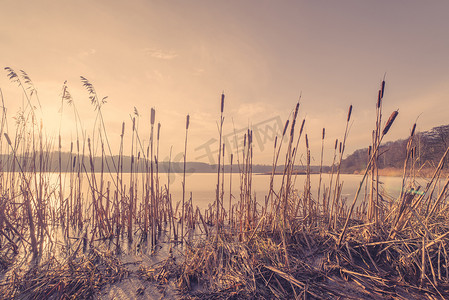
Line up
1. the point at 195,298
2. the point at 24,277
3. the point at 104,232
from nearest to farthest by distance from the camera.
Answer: the point at 195,298
the point at 24,277
the point at 104,232

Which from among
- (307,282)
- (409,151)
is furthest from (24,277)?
(409,151)

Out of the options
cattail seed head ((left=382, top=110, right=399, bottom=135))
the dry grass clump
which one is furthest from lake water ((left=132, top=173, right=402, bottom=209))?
the dry grass clump

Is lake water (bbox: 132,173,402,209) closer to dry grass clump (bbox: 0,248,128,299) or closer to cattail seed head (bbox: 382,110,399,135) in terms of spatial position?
cattail seed head (bbox: 382,110,399,135)

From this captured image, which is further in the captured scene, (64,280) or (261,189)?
(261,189)

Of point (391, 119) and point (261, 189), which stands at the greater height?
point (391, 119)

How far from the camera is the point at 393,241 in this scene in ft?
5.53

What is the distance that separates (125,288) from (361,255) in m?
1.81

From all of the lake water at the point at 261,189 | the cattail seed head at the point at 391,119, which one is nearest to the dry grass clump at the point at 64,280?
the lake water at the point at 261,189

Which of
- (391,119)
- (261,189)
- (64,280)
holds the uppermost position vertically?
(391,119)

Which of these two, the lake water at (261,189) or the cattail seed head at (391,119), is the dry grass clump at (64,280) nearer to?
the lake water at (261,189)

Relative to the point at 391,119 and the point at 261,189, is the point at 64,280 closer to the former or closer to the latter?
the point at 391,119

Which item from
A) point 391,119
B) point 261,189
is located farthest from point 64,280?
point 261,189

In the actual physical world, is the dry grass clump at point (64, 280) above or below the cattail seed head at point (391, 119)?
below

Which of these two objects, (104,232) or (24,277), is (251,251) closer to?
(24,277)
